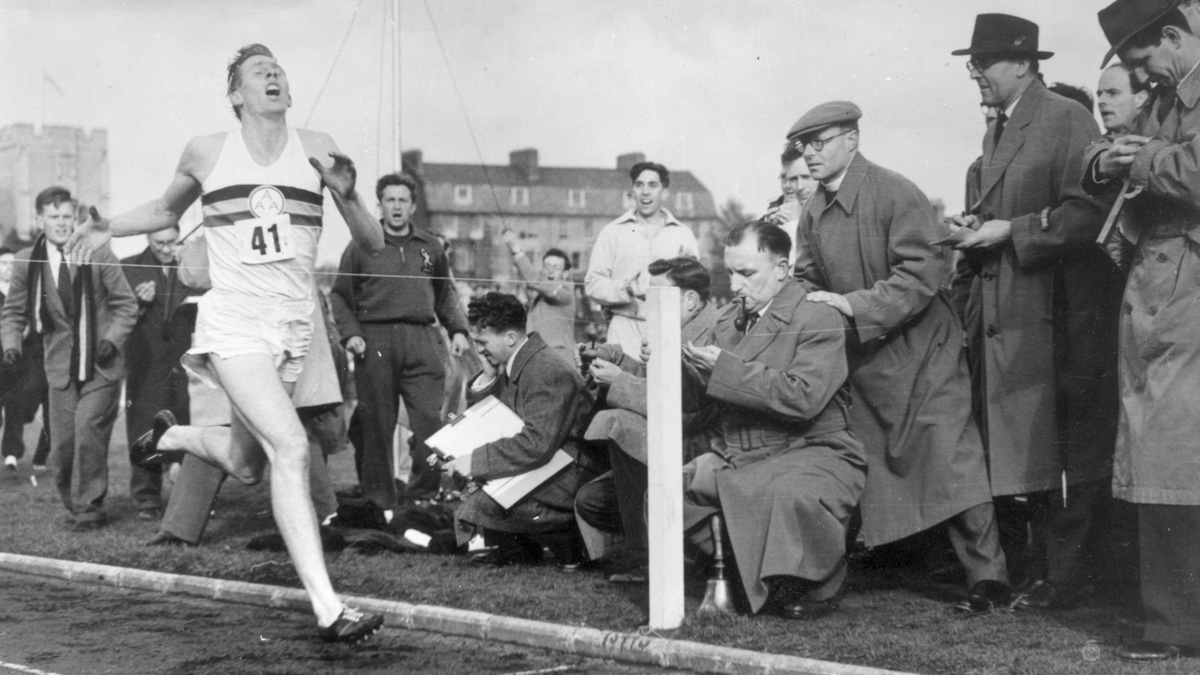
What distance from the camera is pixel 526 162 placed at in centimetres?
802

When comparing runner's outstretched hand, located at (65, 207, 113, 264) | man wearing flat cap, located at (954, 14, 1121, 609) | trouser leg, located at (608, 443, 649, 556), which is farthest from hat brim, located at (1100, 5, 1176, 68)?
runner's outstretched hand, located at (65, 207, 113, 264)

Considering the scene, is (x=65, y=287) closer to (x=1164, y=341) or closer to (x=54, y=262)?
(x=54, y=262)

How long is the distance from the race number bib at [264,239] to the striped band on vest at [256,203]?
34 mm

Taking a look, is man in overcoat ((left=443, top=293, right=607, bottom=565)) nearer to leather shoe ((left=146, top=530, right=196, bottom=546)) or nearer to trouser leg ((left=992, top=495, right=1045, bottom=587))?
leather shoe ((left=146, top=530, right=196, bottom=546))

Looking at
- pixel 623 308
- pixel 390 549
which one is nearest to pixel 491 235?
pixel 623 308

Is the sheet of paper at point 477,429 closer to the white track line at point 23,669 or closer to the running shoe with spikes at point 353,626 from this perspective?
the running shoe with spikes at point 353,626

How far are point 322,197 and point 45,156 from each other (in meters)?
4.23

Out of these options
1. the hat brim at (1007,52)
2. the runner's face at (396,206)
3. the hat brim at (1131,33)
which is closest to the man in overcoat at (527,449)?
the runner's face at (396,206)

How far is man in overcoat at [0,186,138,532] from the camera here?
8.80 m

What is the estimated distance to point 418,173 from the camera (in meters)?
8.89

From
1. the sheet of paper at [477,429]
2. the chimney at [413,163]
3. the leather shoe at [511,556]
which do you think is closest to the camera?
the sheet of paper at [477,429]

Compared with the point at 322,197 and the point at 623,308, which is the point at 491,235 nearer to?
the point at 623,308

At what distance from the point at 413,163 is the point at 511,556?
2974 mm

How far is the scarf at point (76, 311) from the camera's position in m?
8.93
